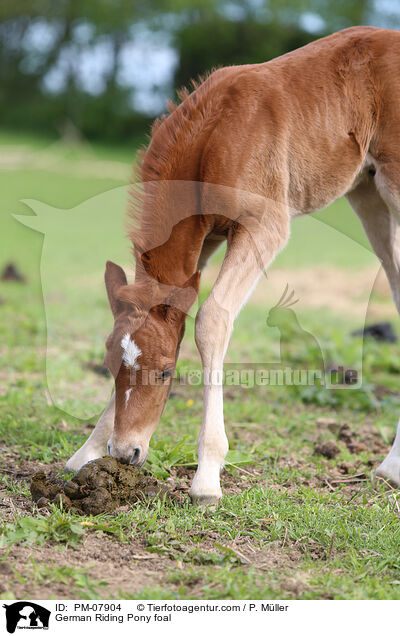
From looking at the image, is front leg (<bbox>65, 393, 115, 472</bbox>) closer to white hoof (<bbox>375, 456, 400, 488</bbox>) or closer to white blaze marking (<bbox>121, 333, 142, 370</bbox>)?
white blaze marking (<bbox>121, 333, 142, 370</bbox>)

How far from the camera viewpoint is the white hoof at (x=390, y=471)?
11.8 ft

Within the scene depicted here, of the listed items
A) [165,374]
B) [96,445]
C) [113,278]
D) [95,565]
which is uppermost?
[113,278]

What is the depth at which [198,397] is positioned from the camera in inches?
201

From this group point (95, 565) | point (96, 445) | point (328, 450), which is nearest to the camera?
point (95, 565)

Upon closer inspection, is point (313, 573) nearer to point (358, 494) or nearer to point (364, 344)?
point (358, 494)

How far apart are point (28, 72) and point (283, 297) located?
34571 mm

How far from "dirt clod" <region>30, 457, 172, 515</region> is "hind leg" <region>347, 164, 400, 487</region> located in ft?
6.63

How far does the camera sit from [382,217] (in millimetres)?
4199

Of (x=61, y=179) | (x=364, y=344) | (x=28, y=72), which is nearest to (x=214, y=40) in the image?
(x=28, y=72)

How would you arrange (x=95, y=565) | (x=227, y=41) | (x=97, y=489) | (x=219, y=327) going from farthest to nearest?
(x=227, y=41) → (x=219, y=327) → (x=97, y=489) → (x=95, y=565)

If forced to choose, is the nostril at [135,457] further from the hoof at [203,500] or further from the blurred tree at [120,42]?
the blurred tree at [120,42]

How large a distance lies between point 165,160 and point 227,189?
14.1 inches

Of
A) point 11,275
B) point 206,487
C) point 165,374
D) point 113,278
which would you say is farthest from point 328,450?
point 11,275

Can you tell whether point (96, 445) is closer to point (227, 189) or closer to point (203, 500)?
point (203, 500)
